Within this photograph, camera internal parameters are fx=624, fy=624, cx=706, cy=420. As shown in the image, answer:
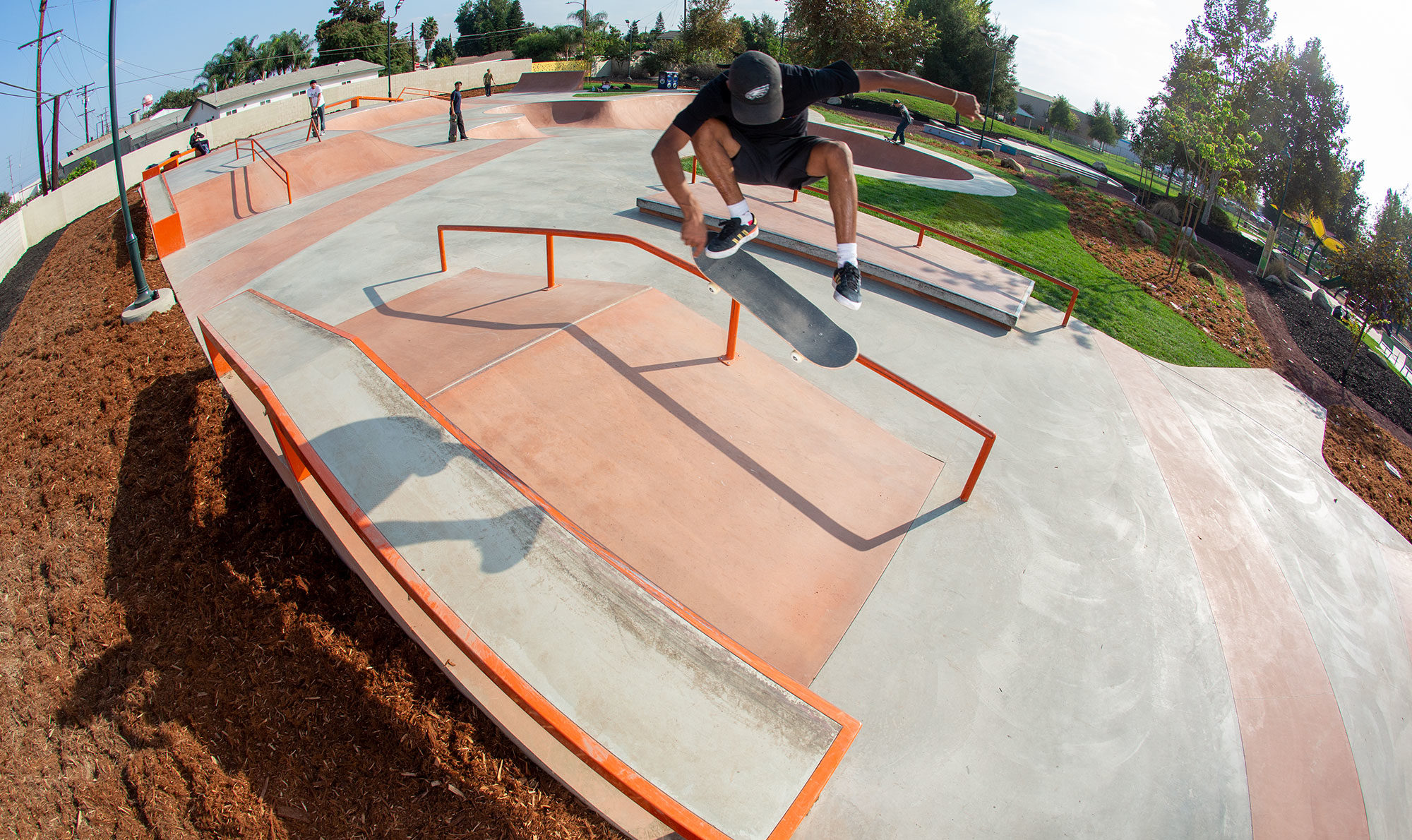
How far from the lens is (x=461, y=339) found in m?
6.76

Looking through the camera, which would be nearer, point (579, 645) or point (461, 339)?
point (579, 645)

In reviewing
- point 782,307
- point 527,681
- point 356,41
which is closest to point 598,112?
point 782,307

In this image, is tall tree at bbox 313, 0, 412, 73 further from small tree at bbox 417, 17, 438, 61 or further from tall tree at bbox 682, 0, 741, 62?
tall tree at bbox 682, 0, 741, 62

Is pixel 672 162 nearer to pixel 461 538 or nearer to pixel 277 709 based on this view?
pixel 461 538

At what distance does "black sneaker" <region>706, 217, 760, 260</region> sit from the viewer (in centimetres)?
484

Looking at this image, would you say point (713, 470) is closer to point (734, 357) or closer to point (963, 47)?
point (734, 357)

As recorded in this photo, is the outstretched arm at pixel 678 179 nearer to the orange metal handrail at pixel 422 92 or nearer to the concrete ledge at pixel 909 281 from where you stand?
the concrete ledge at pixel 909 281

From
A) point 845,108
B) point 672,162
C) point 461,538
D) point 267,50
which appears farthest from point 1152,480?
point 267,50

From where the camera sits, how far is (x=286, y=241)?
11664 mm

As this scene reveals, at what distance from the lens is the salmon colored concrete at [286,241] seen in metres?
10.3

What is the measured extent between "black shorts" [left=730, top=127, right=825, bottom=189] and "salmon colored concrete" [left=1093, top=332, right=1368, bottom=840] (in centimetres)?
500

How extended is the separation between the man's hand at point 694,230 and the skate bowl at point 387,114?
23.7m

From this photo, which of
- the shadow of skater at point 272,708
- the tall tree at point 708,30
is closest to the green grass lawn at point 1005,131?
the tall tree at point 708,30

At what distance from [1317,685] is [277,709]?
308 inches
